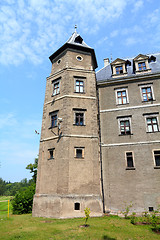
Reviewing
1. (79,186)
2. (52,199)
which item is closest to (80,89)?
(79,186)

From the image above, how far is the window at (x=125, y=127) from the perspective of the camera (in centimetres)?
1839

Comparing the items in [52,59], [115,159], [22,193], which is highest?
[52,59]

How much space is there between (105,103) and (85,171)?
27.7ft

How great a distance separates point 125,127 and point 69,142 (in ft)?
21.1

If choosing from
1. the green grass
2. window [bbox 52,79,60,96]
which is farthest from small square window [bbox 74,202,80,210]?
window [bbox 52,79,60,96]

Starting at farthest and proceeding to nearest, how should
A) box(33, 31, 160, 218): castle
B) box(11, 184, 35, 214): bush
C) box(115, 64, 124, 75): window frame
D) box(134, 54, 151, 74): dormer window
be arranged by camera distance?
box(115, 64, 124, 75): window frame → box(134, 54, 151, 74): dormer window → box(11, 184, 35, 214): bush → box(33, 31, 160, 218): castle

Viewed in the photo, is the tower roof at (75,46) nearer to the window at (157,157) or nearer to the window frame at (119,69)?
the window frame at (119,69)

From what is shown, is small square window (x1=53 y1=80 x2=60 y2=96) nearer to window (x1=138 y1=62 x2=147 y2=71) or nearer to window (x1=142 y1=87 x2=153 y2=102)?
window (x1=142 y1=87 x2=153 y2=102)

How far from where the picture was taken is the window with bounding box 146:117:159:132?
17.8 meters

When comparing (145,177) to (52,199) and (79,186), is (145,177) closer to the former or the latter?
(79,186)

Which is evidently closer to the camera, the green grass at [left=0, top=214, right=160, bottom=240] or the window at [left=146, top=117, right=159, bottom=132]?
the green grass at [left=0, top=214, right=160, bottom=240]

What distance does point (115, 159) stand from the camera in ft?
58.0

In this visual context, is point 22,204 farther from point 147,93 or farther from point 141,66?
point 141,66

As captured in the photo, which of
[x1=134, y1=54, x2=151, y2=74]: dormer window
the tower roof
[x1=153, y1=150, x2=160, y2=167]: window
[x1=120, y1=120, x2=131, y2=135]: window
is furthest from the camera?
the tower roof
